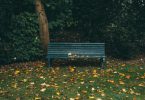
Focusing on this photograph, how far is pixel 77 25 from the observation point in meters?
15.2

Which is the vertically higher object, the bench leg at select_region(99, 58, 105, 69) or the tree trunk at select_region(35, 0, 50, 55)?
the tree trunk at select_region(35, 0, 50, 55)

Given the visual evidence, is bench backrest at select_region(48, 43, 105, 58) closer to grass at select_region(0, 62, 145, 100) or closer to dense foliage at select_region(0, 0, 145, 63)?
grass at select_region(0, 62, 145, 100)

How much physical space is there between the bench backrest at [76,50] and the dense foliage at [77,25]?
1102mm

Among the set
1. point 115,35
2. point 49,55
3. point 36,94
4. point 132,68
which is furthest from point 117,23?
point 36,94

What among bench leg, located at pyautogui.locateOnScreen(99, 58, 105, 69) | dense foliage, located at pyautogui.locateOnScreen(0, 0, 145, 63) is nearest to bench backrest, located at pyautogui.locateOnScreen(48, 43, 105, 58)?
bench leg, located at pyautogui.locateOnScreen(99, 58, 105, 69)

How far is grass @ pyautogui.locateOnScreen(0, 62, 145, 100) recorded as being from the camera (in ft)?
31.5

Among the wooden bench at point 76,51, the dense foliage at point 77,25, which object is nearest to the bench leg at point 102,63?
the wooden bench at point 76,51

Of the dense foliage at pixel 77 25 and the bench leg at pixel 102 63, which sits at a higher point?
the dense foliage at pixel 77 25

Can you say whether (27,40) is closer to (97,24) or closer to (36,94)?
(97,24)

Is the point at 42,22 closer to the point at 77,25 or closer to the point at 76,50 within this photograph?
the point at 76,50

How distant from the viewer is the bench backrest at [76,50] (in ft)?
40.3

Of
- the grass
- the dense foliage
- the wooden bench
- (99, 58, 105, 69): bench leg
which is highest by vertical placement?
the dense foliage

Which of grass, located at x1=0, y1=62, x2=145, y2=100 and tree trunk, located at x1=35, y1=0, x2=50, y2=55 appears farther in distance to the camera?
tree trunk, located at x1=35, y1=0, x2=50, y2=55

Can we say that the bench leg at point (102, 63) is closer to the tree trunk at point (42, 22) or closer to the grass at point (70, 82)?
the grass at point (70, 82)
